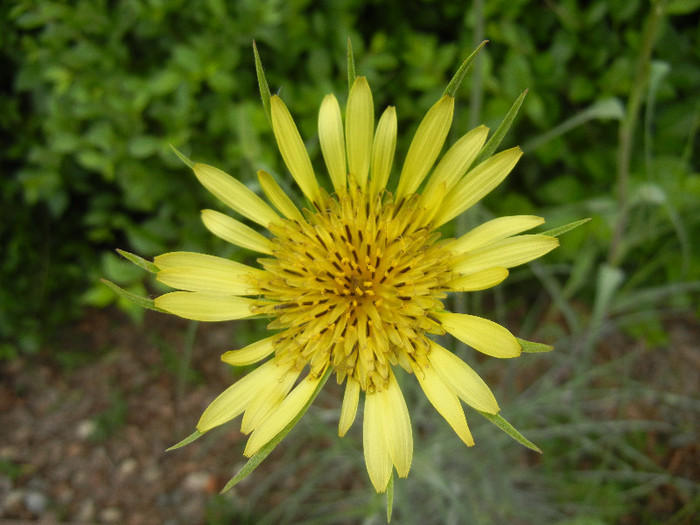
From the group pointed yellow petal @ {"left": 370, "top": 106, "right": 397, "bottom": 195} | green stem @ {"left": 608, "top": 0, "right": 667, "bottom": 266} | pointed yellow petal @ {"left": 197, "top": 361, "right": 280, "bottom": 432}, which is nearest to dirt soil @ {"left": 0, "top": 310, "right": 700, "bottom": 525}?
green stem @ {"left": 608, "top": 0, "right": 667, "bottom": 266}

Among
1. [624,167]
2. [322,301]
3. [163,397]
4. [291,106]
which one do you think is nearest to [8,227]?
[163,397]

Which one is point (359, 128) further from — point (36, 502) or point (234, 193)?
point (36, 502)

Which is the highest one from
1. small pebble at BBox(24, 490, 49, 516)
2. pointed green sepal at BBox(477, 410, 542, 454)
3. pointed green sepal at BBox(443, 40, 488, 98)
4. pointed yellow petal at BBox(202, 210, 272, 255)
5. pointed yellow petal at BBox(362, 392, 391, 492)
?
pointed green sepal at BBox(443, 40, 488, 98)

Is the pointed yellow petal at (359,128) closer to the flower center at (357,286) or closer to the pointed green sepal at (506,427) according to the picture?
the flower center at (357,286)

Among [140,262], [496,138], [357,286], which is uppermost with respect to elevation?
[496,138]

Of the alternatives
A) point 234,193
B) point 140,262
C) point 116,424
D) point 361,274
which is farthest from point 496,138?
point 116,424

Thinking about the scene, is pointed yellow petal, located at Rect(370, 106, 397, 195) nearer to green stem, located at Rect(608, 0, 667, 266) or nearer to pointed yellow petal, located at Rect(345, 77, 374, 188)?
pointed yellow petal, located at Rect(345, 77, 374, 188)
